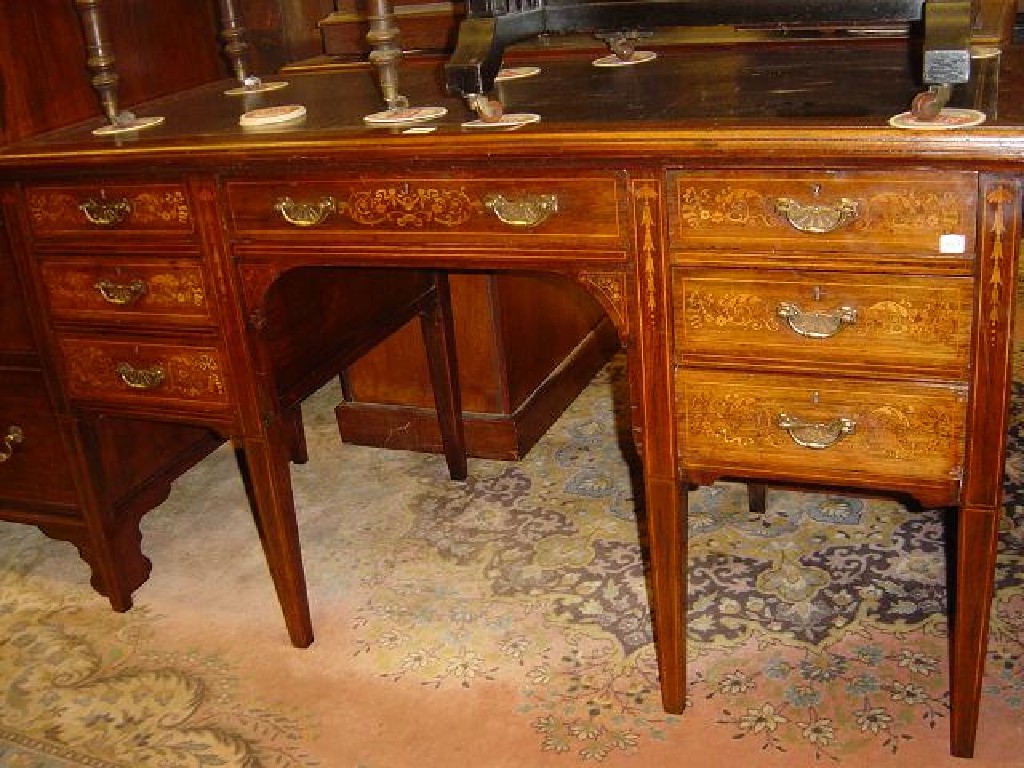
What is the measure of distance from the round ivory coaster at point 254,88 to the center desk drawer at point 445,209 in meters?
0.60

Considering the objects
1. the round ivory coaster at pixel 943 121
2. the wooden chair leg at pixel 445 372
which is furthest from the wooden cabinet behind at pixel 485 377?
the round ivory coaster at pixel 943 121

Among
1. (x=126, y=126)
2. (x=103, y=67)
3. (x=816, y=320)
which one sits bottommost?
(x=816, y=320)

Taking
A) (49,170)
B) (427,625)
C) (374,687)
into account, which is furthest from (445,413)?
(49,170)

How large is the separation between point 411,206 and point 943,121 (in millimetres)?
739

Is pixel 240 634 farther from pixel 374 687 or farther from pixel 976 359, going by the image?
pixel 976 359

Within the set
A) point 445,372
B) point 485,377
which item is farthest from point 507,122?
point 485,377

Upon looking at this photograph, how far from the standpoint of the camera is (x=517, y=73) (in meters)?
2.12

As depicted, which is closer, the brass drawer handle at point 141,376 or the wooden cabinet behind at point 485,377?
the brass drawer handle at point 141,376

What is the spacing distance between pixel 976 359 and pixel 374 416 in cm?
178

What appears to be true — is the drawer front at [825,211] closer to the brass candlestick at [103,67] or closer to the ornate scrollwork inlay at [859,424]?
the ornate scrollwork inlay at [859,424]

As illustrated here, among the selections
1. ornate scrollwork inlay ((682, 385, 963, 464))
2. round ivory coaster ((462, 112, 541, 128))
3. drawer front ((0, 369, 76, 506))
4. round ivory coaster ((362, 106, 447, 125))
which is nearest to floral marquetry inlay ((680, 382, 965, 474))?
ornate scrollwork inlay ((682, 385, 963, 464))

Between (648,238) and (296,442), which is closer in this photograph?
(648,238)

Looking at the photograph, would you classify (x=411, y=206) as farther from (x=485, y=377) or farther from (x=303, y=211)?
(x=485, y=377)

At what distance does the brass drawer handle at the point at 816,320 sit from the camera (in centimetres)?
149
